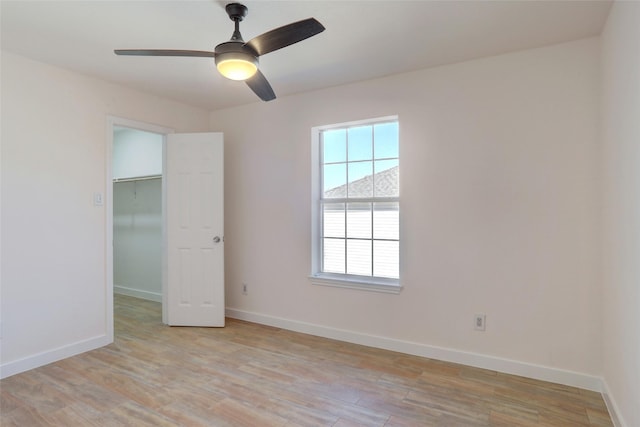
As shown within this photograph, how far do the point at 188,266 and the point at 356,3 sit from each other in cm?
305

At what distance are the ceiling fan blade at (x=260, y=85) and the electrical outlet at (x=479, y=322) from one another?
236 cm

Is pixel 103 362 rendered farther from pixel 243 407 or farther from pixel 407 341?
pixel 407 341

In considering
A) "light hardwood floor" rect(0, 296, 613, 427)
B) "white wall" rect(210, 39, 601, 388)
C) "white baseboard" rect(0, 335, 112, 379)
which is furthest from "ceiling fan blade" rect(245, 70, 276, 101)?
"white baseboard" rect(0, 335, 112, 379)

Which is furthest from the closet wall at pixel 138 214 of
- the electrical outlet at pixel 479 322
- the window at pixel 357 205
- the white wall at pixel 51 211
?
the electrical outlet at pixel 479 322

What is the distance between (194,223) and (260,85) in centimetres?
204

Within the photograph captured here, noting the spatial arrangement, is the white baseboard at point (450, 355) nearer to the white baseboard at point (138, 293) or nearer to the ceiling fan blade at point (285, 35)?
the white baseboard at point (138, 293)

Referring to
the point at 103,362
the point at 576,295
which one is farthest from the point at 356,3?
the point at 103,362

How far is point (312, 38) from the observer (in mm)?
2475

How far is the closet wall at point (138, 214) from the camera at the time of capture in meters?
4.93

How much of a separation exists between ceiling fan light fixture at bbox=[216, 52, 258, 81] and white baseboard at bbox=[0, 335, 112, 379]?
272cm

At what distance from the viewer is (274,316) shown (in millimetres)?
3799

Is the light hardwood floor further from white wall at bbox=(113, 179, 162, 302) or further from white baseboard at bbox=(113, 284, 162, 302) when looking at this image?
white wall at bbox=(113, 179, 162, 302)

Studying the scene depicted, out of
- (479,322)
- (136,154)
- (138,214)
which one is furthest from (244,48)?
(138,214)

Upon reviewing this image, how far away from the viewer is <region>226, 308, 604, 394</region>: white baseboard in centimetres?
246
